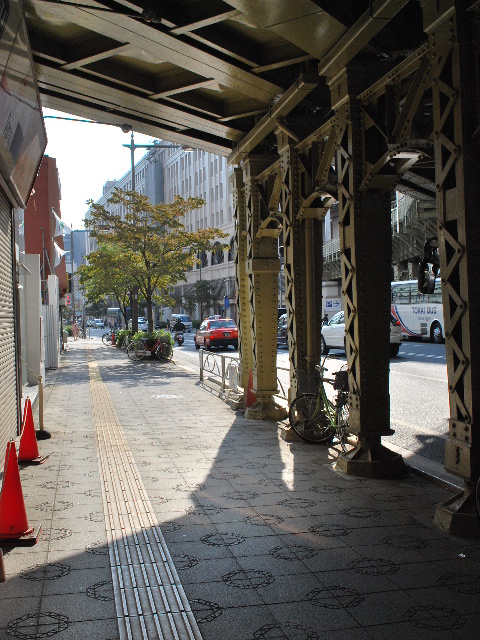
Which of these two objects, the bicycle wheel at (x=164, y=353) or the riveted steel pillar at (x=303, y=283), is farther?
the bicycle wheel at (x=164, y=353)

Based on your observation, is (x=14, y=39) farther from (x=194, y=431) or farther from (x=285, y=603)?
(x=194, y=431)

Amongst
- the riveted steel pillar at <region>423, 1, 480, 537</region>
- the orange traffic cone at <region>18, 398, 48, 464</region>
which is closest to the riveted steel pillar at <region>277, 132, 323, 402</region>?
the orange traffic cone at <region>18, 398, 48, 464</region>

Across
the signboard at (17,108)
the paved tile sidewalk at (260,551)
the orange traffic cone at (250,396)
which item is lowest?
the paved tile sidewalk at (260,551)

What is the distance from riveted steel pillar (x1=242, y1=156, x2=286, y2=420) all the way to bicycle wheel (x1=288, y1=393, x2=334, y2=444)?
2.26 meters

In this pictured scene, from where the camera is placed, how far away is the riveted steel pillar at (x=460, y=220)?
5.28m

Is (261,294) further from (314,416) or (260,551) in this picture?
(260,551)

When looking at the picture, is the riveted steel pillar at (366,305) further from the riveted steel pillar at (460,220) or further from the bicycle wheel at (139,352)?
the bicycle wheel at (139,352)

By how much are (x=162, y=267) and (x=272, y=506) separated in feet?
81.5

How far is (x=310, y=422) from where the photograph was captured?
9.59 metres

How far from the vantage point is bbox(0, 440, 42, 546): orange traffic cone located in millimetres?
5371

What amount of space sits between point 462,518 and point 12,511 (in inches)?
144

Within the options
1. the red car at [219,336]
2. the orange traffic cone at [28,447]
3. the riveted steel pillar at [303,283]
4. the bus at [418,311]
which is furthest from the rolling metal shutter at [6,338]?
the bus at [418,311]

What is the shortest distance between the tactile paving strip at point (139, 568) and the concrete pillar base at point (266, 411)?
407 centimetres

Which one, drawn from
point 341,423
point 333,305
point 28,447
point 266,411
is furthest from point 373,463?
point 333,305
